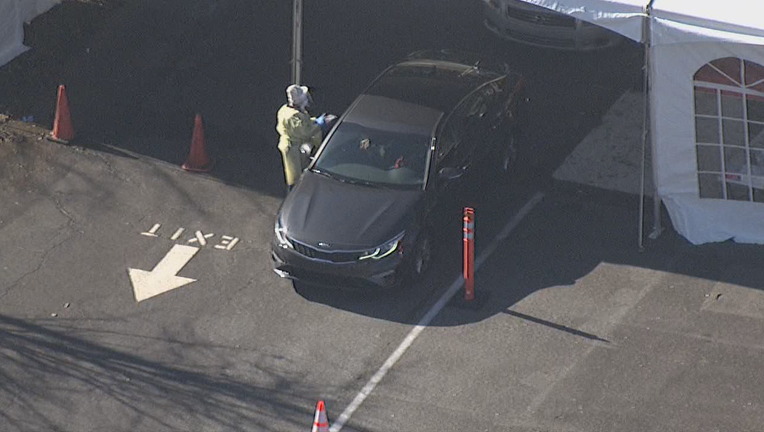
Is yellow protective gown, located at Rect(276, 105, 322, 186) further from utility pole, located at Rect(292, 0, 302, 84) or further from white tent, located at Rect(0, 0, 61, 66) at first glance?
white tent, located at Rect(0, 0, 61, 66)

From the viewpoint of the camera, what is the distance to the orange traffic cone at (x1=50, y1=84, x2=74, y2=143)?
16.9 metres

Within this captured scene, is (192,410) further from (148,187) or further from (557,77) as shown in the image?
(557,77)

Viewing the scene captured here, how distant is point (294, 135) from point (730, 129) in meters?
4.62

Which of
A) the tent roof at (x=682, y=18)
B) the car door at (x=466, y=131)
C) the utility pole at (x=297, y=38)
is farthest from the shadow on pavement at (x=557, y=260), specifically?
the utility pole at (x=297, y=38)

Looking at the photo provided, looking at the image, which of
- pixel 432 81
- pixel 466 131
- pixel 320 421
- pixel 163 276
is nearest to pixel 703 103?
pixel 466 131

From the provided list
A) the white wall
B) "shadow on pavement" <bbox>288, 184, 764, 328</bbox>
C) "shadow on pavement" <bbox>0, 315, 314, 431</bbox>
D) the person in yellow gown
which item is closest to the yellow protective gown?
the person in yellow gown

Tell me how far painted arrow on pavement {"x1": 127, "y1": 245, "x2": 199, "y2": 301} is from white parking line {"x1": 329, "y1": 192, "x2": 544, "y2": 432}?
2513 mm

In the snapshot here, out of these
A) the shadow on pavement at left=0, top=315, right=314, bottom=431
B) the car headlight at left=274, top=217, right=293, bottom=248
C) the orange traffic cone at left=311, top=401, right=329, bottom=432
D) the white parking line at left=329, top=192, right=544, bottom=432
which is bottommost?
the shadow on pavement at left=0, top=315, right=314, bottom=431

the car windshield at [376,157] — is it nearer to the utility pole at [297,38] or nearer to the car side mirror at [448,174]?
the car side mirror at [448,174]

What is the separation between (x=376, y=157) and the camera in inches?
569

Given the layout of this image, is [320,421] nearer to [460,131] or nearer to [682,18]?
[460,131]

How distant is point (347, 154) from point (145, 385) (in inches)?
136

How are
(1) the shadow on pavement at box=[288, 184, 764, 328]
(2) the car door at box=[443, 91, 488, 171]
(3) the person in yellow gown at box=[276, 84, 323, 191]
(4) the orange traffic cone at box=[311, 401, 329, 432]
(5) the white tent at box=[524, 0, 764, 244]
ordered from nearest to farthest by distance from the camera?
(4) the orange traffic cone at box=[311, 401, 329, 432], (5) the white tent at box=[524, 0, 764, 244], (1) the shadow on pavement at box=[288, 184, 764, 328], (2) the car door at box=[443, 91, 488, 171], (3) the person in yellow gown at box=[276, 84, 323, 191]

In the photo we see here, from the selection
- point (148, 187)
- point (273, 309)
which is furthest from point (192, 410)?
point (148, 187)
